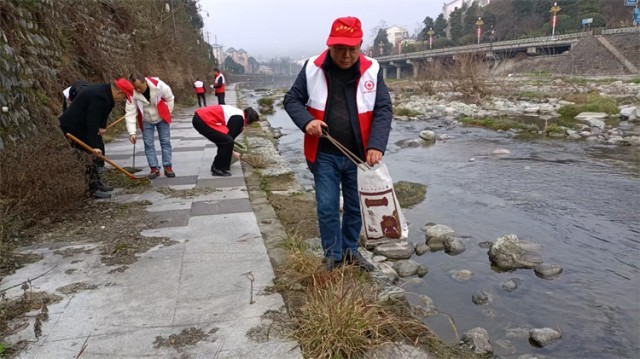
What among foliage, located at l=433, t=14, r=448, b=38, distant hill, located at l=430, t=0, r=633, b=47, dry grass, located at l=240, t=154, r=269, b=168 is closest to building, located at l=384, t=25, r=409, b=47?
foliage, located at l=433, t=14, r=448, b=38

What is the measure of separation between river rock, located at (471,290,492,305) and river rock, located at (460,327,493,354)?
0.61m

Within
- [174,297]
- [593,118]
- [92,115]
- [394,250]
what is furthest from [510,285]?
[593,118]

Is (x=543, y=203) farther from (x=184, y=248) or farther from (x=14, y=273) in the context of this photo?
(x=14, y=273)

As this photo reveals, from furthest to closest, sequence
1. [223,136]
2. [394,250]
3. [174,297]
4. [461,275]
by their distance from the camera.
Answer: [223,136]
[394,250]
[461,275]
[174,297]

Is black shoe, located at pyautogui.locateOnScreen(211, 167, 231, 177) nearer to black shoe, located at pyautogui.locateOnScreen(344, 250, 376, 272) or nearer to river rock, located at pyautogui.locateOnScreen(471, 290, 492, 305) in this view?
black shoe, located at pyautogui.locateOnScreen(344, 250, 376, 272)

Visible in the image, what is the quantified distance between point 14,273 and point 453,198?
18.0 feet

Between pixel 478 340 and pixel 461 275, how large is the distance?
48.8 inches

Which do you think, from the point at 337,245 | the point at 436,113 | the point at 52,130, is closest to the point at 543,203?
the point at 337,245

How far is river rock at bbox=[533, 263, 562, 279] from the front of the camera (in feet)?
13.5

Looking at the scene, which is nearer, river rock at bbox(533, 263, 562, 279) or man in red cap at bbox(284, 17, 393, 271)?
man in red cap at bbox(284, 17, 393, 271)

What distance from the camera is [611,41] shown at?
40312 millimetres

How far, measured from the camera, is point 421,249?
4.69 m

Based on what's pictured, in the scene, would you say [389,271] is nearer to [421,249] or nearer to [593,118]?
[421,249]

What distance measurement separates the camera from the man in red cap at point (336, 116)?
293cm
